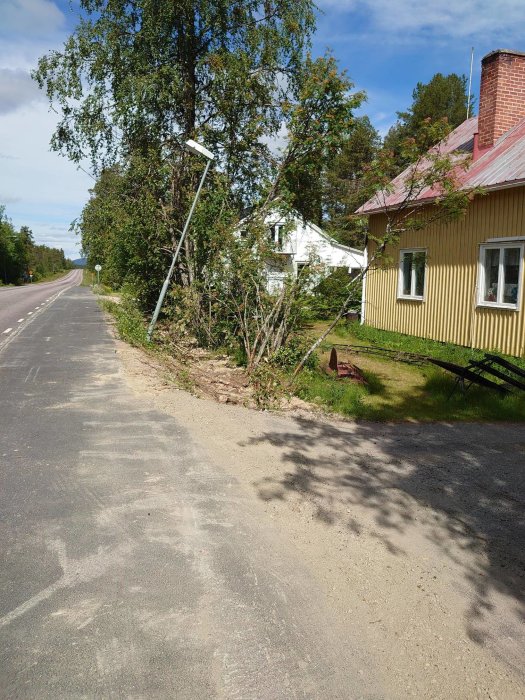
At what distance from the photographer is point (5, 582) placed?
3.52 m

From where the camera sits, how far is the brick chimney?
50.2ft

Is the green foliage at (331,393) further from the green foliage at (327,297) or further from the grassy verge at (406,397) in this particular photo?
the green foliage at (327,297)

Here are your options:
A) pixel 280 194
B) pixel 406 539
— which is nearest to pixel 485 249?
pixel 280 194

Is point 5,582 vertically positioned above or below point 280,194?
below

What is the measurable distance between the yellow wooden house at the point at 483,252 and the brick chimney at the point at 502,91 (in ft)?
0.08

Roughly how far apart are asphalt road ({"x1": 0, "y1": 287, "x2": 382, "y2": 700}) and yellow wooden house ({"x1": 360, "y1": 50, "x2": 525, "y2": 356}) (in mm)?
7364

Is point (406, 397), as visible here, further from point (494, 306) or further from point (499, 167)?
point (499, 167)

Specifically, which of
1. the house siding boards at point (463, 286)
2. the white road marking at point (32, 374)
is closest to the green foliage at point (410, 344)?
the house siding boards at point (463, 286)

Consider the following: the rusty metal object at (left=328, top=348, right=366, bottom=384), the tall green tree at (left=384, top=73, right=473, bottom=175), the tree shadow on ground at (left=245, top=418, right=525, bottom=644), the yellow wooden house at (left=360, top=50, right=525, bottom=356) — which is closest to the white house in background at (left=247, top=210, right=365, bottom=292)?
the rusty metal object at (left=328, top=348, right=366, bottom=384)

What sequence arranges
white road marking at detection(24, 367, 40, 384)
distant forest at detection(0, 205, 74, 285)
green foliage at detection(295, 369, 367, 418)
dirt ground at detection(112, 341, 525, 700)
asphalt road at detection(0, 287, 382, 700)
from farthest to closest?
distant forest at detection(0, 205, 74, 285)
white road marking at detection(24, 367, 40, 384)
green foliage at detection(295, 369, 367, 418)
dirt ground at detection(112, 341, 525, 700)
asphalt road at detection(0, 287, 382, 700)

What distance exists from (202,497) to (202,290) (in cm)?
876

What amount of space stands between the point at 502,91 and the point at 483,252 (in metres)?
4.88

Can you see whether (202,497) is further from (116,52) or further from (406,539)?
(116,52)

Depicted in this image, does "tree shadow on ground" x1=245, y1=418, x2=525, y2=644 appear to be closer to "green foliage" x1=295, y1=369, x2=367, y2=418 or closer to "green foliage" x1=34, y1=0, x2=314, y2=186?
"green foliage" x1=295, y1=369, x2=367, y2=418
